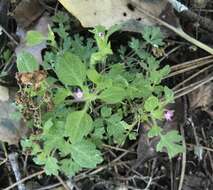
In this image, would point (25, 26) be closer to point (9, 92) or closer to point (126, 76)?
point (9, 92)

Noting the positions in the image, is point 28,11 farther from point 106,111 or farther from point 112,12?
point 106,111

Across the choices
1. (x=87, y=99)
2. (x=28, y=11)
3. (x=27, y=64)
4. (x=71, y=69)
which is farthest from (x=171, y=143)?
(x=28, y=11)

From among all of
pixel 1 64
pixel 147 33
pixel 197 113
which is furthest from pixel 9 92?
pixel 197 113

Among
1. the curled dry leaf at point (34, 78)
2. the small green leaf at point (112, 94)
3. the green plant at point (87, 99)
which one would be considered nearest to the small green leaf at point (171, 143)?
the green plant at point (87, 99)

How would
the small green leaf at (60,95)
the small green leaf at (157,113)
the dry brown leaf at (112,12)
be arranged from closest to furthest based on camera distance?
the small green leaf at (60,95) → the small green leaf at (157,113) → the dry brown leaf at (112,12)

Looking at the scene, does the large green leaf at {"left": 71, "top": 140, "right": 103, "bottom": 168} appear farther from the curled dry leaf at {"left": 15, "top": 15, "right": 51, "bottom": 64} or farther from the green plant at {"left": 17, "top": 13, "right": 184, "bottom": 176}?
the curled dry leaf at {"left": 15, "top": 15, "right": 51, "bottom": 64}

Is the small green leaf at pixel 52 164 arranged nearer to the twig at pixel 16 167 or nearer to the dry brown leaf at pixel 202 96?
the twig at pixel 16 167

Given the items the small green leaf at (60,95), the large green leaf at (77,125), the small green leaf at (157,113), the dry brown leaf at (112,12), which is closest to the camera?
the large green leaf at (77,125)
